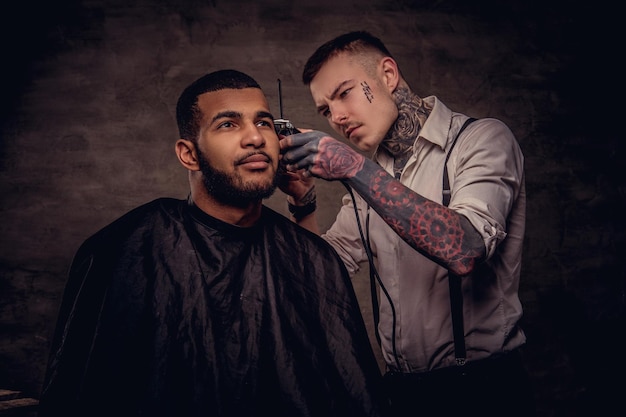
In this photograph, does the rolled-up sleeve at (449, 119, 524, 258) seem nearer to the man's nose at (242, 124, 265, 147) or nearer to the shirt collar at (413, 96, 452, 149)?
the shirt collar at (413, 96, 452, 149)

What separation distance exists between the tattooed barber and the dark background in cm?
98

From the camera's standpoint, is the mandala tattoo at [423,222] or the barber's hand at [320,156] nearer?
the mandala tattoo at [423,222]

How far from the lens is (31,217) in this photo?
2707 mm

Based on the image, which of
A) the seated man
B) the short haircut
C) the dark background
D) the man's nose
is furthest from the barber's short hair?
the dark background

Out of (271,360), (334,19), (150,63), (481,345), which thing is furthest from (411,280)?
(150,63)

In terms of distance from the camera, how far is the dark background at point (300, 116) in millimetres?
2717

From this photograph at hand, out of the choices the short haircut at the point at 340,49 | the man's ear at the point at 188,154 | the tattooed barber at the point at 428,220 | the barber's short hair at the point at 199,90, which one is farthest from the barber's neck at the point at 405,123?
the man's ear at the point at 188,154

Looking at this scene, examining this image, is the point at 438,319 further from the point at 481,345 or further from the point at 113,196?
the point at 113,196

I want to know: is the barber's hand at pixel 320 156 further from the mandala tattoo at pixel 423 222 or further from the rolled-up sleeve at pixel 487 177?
the rolled-up sleeve at pixel 487 177

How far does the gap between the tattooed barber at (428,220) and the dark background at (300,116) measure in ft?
3.22

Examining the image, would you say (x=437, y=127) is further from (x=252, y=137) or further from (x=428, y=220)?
(x=252, y=137)

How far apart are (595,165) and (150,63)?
297cm

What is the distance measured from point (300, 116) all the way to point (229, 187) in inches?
57.1

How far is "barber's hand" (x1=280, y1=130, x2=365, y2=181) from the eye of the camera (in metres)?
1.44
